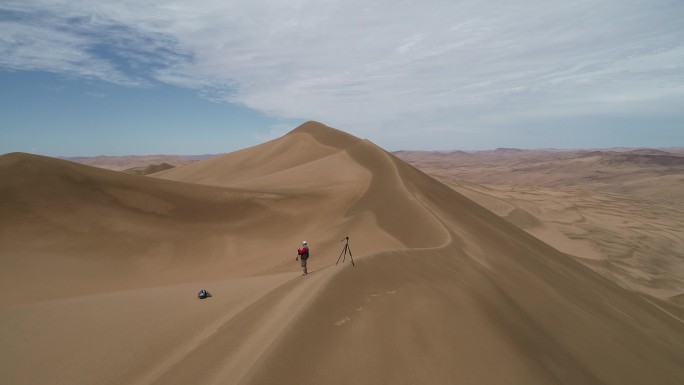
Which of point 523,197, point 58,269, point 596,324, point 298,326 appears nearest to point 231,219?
point 58,269

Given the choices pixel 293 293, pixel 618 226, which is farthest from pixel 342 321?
pixel 618 226

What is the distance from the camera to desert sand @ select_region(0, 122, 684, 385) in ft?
13.2

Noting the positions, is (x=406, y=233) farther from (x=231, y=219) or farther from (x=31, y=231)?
(x=31, y=231)

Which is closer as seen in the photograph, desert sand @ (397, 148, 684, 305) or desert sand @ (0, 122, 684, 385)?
desert sand @ (0, 122, 684, 385)

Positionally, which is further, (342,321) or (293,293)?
(293,293)

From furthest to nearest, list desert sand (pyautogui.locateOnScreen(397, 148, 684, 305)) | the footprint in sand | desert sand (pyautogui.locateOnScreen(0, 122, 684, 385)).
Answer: desert sand (pyautogui.locateOnScreen(397, 148, 684, 305))
the footprint in sand
desert sand (pyautogui.locateOnScreen(0, 122, 684, 385))

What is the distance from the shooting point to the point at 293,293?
17.5 feet

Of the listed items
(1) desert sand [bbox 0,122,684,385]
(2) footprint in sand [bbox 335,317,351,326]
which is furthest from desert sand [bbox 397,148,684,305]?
(2) footprint in sand [bbox 335,317,351,326]

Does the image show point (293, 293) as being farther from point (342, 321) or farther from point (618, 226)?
point (618, 226)

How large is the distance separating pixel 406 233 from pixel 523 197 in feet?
94.2

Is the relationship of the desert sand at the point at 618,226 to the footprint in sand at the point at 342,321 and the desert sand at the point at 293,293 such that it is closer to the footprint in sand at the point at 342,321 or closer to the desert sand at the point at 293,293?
the desert sand at the point at 293,293

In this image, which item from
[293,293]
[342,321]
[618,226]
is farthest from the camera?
[618,226]

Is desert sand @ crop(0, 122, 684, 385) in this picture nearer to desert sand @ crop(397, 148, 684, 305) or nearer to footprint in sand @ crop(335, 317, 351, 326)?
footprint in sand @ crop(335, 317, 351, 326)

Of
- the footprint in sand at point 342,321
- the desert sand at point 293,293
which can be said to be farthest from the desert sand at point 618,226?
the footprint in sand at point 342,321
